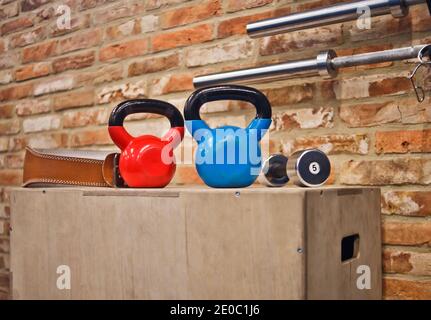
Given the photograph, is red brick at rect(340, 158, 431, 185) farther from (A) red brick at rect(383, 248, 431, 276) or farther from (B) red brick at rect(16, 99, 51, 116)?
(B) red brick at rect(16, 99, 51, 116)

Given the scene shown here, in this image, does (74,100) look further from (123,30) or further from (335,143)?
(335,143)

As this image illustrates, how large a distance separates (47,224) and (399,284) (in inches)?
32.8

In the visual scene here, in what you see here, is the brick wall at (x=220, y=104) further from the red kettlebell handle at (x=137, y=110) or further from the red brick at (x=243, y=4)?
the red kettlebell handle at (x=137, y=110)

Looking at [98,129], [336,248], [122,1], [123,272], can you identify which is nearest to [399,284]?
[336,248]

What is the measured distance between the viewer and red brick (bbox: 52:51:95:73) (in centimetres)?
182

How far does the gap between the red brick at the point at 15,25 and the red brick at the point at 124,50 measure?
1.48ft

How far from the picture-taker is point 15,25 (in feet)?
6.82

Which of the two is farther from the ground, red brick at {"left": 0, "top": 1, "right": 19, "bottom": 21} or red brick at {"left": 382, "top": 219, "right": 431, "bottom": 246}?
red brick at {"left": 0, "top": 1, "right": 19, "bottom": 21}

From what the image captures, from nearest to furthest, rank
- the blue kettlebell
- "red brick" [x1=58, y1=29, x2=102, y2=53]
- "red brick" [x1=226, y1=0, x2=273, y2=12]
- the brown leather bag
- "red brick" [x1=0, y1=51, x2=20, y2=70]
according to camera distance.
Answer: the blue kettlebell, the brown leather bag, "red brick" [x1=226, y1=0, x2=273, y2=12], "red brick" [x1=58, y1=29, x2=102, y2=53], "red brick" [x1=0, y1=51, x2=20, y2=70]

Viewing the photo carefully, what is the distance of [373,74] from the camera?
1222 millimetres

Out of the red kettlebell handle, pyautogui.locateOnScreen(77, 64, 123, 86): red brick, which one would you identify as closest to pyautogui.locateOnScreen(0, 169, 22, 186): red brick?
pyautogui.locateOnScreen(77, 64, 123, 86): red brick

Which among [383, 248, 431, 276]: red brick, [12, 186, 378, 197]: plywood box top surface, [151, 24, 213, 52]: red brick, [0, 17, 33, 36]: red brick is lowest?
[383, 248, 431, 276]: red brick

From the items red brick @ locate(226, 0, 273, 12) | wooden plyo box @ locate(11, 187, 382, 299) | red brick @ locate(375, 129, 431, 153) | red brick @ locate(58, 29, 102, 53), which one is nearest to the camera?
wooden plyo box @ locate(11, 187, 382, 299)

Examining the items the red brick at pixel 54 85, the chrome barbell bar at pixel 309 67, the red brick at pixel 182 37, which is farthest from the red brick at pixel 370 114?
the red brick at pixel 54 85
